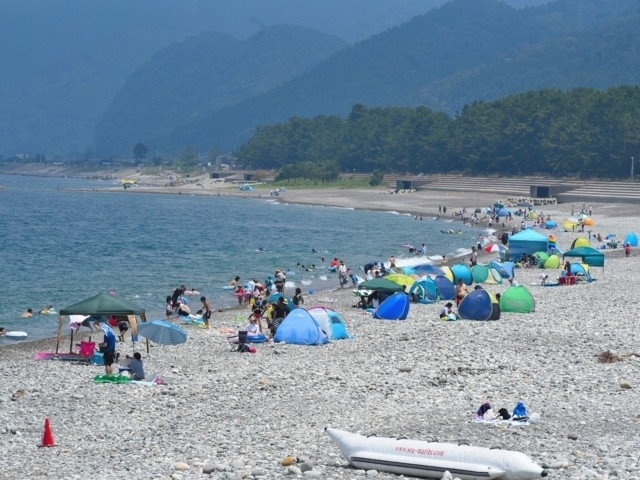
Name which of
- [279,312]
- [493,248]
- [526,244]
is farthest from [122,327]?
[493,248]

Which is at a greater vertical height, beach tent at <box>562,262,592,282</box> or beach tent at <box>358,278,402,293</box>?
beach tent at <box>358,278,402,293</box>

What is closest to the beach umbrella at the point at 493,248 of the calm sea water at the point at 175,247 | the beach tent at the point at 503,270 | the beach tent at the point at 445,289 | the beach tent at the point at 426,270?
the calm sea water at the point at 175,247

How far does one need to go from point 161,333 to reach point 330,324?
376cm

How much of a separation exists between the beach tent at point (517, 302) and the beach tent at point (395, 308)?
8.19 feet

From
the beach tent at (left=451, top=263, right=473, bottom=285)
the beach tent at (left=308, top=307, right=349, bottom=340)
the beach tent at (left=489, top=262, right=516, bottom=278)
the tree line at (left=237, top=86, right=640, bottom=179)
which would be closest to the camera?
the beach tent at (left=308, top=307, right=349, bottom=340)

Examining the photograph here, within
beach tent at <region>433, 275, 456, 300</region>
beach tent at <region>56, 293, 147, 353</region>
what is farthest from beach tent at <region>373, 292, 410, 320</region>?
beach tent at <region>56, 293, 147, 353</region>

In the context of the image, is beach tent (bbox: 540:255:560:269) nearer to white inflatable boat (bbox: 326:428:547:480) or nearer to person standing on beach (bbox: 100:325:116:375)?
person standing on beach (bbox: 100:325:116:375)

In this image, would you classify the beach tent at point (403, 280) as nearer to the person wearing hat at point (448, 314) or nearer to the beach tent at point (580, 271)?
the person wearing hat at point (448, 314)

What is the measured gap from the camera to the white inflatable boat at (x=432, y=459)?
13328mm

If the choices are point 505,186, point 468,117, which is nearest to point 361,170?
point 468,117

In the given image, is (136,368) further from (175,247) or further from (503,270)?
(175,247)

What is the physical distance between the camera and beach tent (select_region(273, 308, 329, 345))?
25.1 meters

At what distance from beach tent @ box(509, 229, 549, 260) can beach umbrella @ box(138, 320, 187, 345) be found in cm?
2340

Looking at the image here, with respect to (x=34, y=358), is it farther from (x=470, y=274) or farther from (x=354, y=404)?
(x=470, y=274)
